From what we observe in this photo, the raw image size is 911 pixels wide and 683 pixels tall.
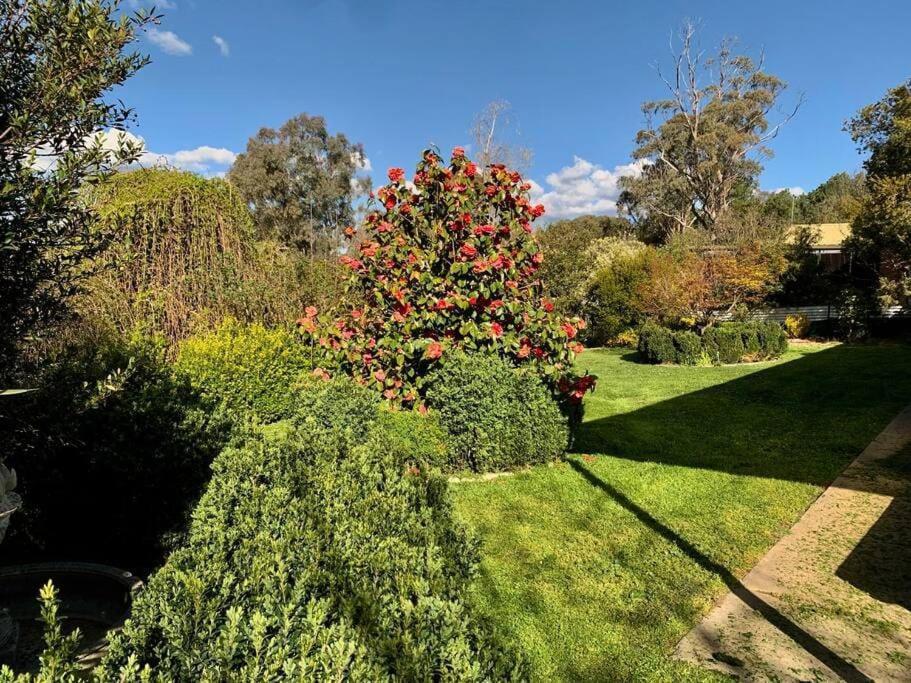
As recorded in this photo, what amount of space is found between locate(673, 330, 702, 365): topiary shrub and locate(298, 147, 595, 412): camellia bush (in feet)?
30.0

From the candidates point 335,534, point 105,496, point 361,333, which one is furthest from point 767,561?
point 105,496

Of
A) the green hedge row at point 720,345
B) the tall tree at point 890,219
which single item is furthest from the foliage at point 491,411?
the tall tree at point 890,219

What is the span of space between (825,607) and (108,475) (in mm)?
4818

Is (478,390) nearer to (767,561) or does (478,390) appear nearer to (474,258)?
(474,258)

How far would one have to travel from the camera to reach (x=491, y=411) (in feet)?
17.5

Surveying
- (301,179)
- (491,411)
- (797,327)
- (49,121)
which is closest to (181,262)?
(491,411)

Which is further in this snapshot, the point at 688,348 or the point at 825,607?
the point at 688,348

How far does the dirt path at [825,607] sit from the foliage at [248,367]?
4307 mm

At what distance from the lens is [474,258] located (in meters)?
5.44

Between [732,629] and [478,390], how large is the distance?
9.53ft

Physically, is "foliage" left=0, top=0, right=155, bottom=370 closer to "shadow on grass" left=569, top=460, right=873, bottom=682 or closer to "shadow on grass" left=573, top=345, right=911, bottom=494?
"shadow on grass" left=569, top=460, right=873, bottom=682

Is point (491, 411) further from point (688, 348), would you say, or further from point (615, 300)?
point (615, 300)

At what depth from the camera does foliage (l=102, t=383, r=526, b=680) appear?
1270 millimetres

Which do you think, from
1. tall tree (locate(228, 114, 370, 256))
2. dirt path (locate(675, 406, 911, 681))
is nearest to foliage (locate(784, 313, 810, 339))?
dirt path (locate(675, 406, 911, 681))
